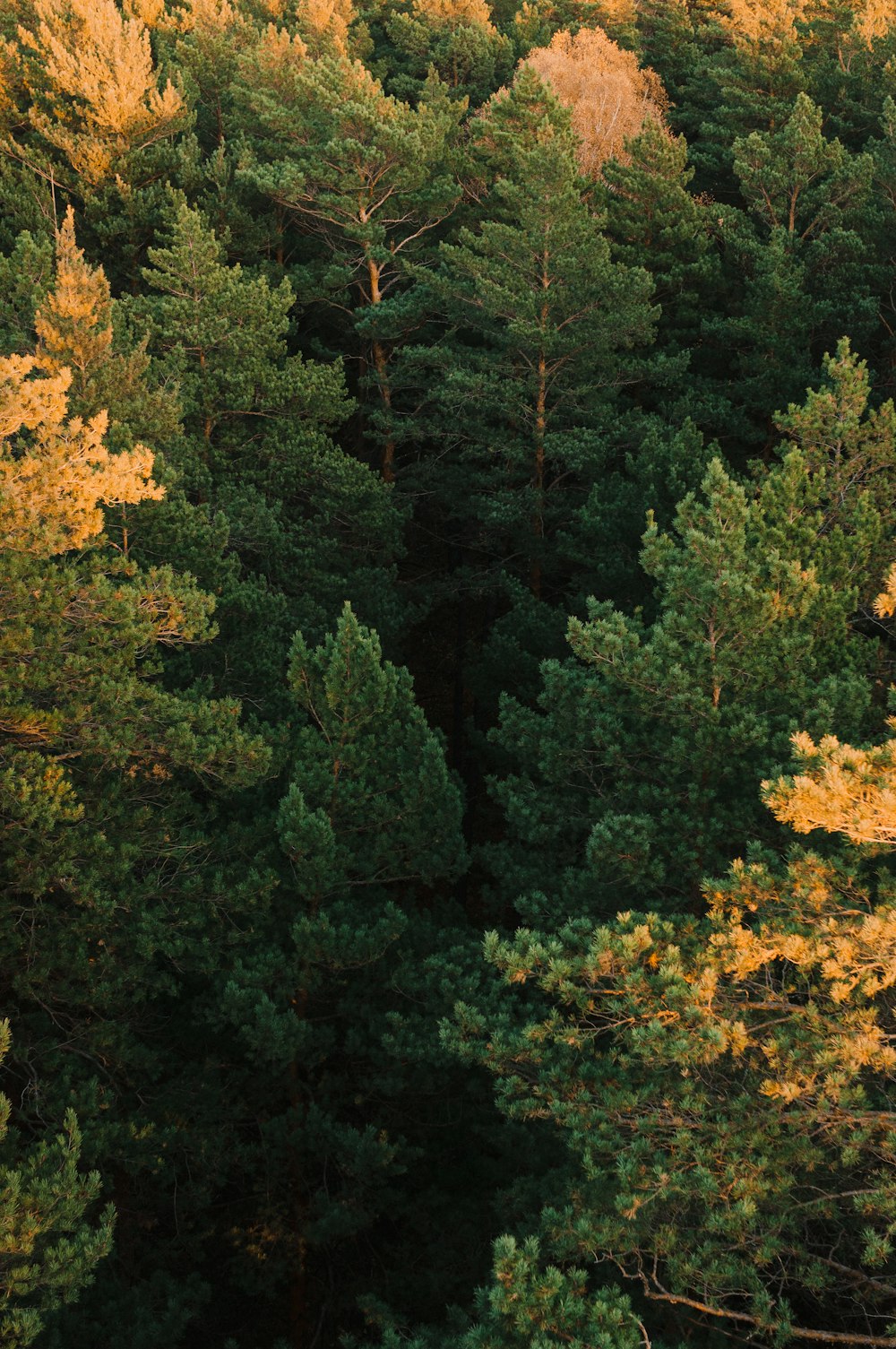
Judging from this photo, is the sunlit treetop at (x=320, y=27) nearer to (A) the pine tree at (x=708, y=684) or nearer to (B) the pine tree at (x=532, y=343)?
(B) the pine tree at (x=532, y=343)

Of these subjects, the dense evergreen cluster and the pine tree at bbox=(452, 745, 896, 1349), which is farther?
the dense evergreen cluster

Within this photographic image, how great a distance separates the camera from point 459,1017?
7188 millimetres

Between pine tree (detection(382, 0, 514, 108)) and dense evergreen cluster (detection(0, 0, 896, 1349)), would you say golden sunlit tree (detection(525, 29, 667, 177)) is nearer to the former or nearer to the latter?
dense evergreen cluster (detection(0, 0, 896, 1349))

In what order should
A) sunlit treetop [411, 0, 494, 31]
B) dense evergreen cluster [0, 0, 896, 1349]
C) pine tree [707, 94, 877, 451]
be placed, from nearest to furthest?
dense evergreen cluster [0, 0, 896, 1349]
pine tree [707, 94, 877, 451]
sunlit treetop [411, 0, 494, 31]

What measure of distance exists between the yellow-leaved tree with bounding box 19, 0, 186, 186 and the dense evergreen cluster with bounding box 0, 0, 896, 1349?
0.36 feet

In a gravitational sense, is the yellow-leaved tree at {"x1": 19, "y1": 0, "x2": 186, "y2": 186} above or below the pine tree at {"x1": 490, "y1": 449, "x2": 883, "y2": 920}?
above

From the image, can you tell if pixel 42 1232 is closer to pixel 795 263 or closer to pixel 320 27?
pixel 795 263

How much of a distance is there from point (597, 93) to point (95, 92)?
943 centimetres

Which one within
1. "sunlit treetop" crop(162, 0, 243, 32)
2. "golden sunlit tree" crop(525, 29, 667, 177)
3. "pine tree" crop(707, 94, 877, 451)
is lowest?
"pine tree" crop(707, 94, 877, 451)

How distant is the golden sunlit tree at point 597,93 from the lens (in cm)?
1945

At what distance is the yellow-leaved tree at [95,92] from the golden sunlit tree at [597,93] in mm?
6914

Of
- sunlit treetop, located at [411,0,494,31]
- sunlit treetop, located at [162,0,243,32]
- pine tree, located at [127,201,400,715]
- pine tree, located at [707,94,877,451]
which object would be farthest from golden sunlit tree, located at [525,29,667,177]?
pine tree, located at [127,201,400,715]

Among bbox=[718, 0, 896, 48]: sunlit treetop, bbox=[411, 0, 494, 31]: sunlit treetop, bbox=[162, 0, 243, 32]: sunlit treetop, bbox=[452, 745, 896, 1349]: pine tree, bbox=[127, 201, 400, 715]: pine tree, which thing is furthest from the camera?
bbox=[411, 0, 494, 31]: sunlit treetop

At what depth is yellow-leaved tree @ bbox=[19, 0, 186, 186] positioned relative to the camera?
1739cm
